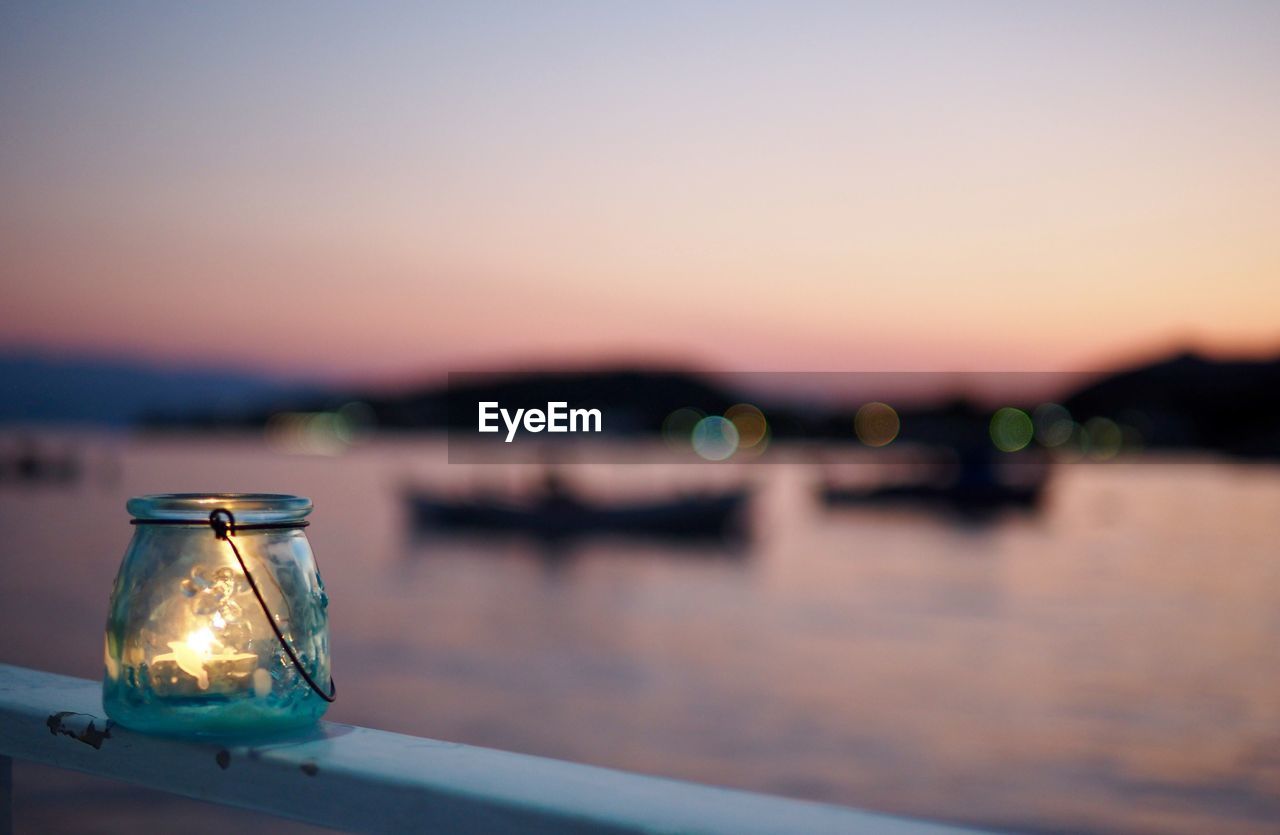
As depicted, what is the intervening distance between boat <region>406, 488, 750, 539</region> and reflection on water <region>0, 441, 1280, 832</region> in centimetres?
78

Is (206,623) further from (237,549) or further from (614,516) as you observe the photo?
(614,516)

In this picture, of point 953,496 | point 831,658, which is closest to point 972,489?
point 953,496

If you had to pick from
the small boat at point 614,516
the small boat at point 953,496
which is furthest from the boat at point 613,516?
the small boat at point 953,496

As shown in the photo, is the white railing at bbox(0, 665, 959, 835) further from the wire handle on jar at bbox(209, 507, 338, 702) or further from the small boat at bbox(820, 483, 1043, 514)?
the small boat at bbox(820, 483, 1043, 514)

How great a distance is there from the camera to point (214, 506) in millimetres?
1229

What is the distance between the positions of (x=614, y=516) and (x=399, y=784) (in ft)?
133

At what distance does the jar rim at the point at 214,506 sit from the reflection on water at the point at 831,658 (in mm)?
12244

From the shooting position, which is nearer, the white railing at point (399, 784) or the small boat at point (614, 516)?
the white railing at point (399, 784)

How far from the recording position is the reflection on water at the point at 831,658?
13984 mm

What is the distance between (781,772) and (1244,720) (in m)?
8.91

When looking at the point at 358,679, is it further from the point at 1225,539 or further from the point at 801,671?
the point at 1225,539

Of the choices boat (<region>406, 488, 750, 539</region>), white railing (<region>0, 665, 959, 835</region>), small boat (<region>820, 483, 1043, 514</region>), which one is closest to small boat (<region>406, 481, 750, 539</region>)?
boat (<region>406, 488, 750, 539</region>)

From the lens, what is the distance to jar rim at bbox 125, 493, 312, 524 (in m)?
1.23

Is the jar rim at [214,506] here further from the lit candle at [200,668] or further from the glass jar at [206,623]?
the lit candle at [200,668]
